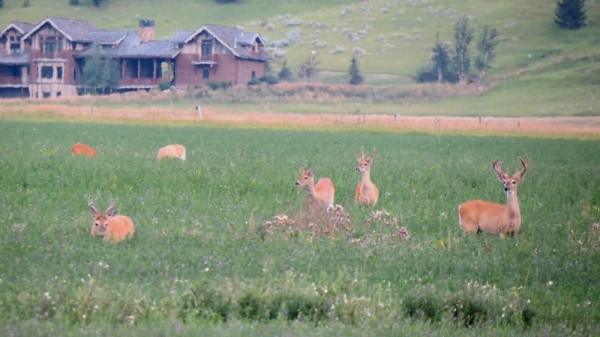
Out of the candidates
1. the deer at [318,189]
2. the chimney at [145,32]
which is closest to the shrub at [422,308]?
the deer at [318,189]

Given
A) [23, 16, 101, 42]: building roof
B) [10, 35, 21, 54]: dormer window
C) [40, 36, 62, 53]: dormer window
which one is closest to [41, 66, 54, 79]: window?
[40, 36, 62, 53]: dormer window

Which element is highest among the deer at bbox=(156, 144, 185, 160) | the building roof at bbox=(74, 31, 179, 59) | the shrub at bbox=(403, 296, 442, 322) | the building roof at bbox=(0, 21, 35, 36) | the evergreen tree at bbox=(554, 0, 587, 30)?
the evergreen tree at bbox=(554, 0, 587, 30)

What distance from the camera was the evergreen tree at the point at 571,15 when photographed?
321 ft

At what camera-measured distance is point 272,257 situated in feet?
43.0

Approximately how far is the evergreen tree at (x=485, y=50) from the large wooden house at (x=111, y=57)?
2111 centimetres

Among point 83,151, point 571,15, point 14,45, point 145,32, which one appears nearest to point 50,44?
point 14,45

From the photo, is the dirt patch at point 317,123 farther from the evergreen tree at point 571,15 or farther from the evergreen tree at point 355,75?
the evergreen tree at point 571,15

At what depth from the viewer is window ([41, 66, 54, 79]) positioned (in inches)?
3120

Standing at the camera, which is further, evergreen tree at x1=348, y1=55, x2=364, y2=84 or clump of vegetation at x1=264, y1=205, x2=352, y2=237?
evergreen tree at x1=348, y1=55, x2=364, y2=84

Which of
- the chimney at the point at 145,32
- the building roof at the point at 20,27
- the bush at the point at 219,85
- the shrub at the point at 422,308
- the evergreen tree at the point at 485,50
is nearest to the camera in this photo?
the shrub at the point at 422,308

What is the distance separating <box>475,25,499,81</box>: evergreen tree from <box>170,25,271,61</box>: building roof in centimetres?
1912

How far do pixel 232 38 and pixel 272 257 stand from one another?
67.9 meters

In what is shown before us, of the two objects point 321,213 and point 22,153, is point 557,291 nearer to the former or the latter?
point 321,213

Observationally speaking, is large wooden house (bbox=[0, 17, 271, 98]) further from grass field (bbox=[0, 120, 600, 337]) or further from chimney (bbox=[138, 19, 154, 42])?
grass field (bbox=[0, 120, 600, 337])
